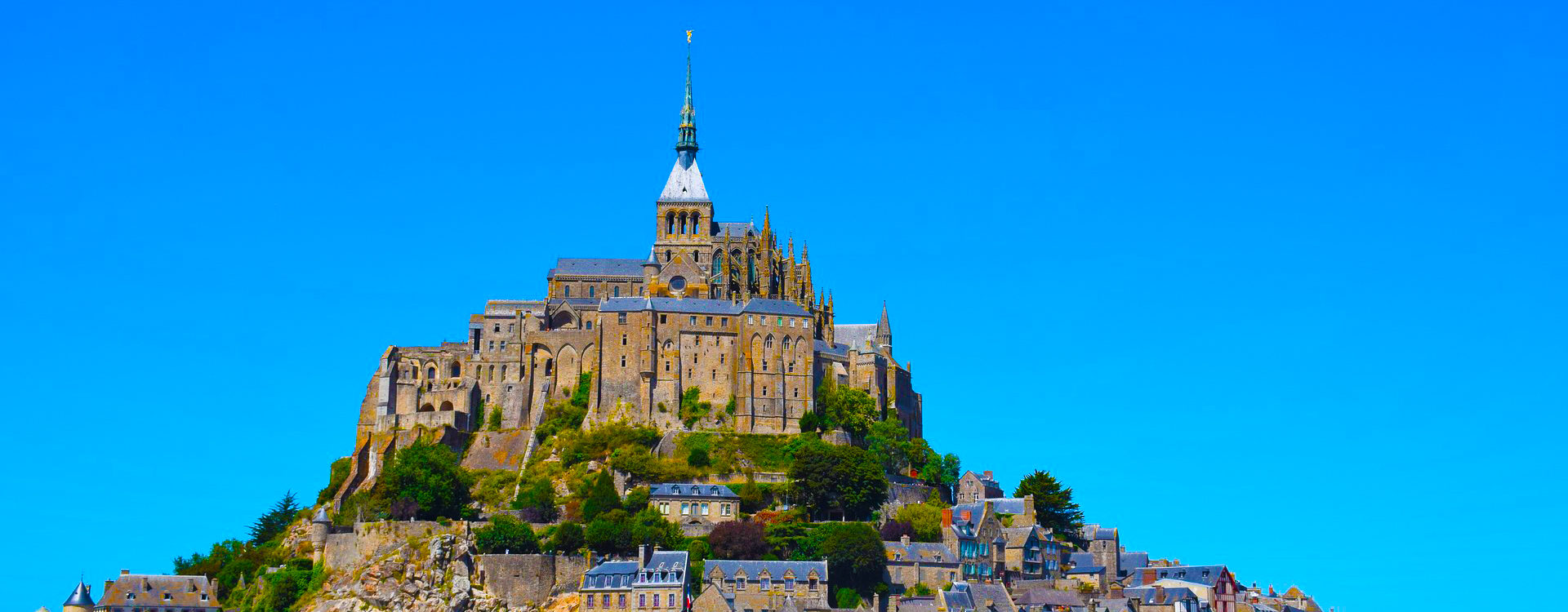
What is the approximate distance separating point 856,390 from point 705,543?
1952cm

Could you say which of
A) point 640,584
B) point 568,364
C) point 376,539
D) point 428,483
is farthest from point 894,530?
point 376,539

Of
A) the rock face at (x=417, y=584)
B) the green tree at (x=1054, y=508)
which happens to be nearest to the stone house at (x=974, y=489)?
the green tree at (x=1054, y=508)

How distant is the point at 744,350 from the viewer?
111625 millimetres

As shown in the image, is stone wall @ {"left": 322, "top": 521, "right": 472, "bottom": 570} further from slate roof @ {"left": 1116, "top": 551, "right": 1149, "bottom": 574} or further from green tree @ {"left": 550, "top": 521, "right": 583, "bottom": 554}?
slate roof @ {"left": 1116, "top": 551, "right": 1149, "bottom": 574}

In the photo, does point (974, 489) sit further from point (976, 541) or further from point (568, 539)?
point (568, 539)

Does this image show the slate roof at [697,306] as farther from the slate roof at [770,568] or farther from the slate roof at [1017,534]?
the slate roof at [770,568]

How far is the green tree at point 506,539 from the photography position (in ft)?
314

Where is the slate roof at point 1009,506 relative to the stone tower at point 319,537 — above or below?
above

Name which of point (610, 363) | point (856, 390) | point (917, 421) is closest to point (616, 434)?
point (610, 363)

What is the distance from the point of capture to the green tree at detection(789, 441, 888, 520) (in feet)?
333

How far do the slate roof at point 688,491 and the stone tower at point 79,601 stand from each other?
27498mm

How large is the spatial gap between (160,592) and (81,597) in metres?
3.67

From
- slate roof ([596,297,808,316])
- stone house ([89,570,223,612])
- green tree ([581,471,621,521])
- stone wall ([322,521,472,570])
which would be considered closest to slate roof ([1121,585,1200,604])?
slate roof ([596,297,808,316])

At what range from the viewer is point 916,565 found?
9650 centimetres
